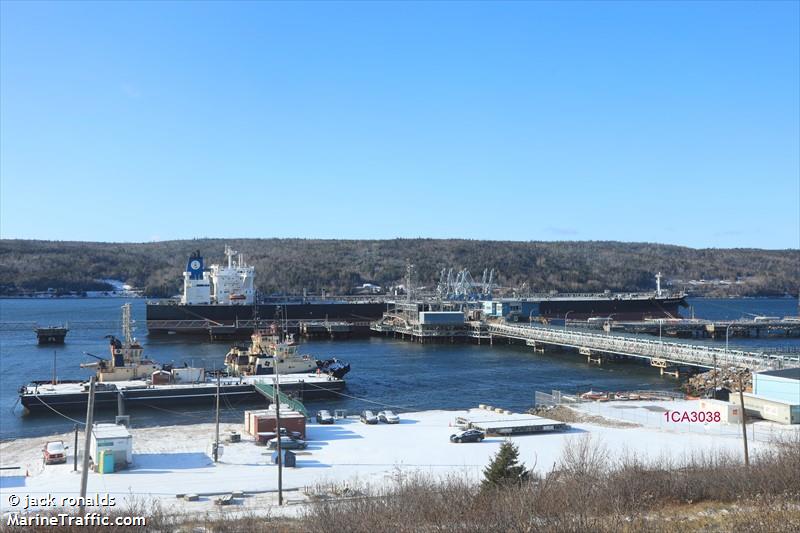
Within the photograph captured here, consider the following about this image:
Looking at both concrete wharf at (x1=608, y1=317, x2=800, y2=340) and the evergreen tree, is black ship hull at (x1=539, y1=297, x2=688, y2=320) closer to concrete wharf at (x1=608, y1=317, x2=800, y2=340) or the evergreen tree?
concrete wharf at (x1=608, y1=317, x2=800, y2=340)

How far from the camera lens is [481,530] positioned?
420 inches

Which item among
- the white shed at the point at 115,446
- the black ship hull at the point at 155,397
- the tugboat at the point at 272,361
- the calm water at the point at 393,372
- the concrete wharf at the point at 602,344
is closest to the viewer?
the white shed at the point at 115,446

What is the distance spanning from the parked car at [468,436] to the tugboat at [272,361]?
1366 cm

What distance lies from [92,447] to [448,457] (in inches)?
351

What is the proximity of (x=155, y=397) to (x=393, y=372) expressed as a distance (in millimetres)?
14577

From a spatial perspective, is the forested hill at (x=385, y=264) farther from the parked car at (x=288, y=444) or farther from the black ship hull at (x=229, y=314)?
the parked car at (x=288, y=444)

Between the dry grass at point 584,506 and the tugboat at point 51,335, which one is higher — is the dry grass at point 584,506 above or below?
above

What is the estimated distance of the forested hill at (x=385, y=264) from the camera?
135 metres

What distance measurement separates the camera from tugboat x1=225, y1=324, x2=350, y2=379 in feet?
114

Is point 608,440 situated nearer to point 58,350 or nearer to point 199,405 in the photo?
point 199,405

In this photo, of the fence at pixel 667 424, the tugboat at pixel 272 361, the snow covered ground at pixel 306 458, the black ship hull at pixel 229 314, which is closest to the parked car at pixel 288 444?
the snow covered ground at pixel 306 458

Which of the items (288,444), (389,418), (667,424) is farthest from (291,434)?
(667,424)

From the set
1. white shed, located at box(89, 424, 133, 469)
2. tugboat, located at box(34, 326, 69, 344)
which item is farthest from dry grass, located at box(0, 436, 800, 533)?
tugboat, located at box(34, 326, 69, 344)

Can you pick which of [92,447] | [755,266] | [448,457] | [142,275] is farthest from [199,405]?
[755,266]
